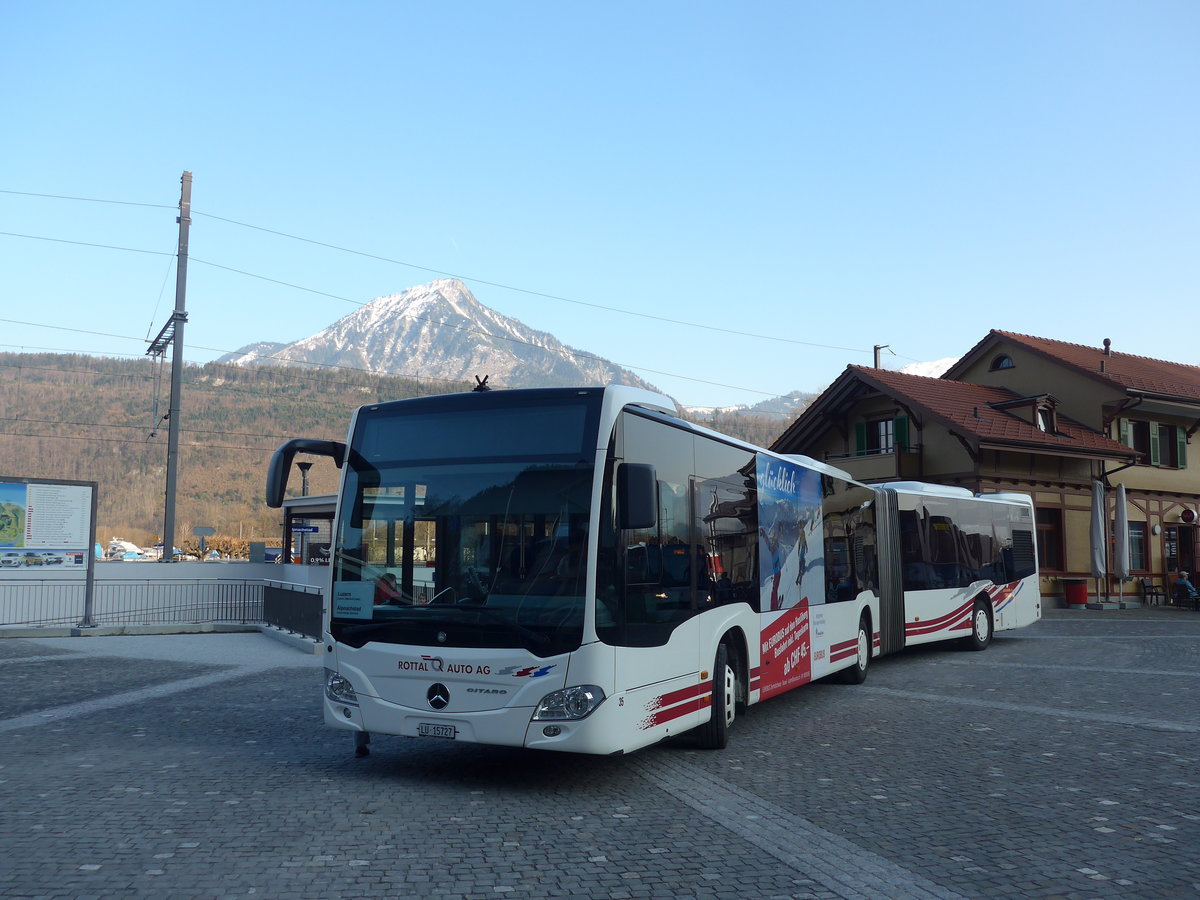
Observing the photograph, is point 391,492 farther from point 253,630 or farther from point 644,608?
point 253,630

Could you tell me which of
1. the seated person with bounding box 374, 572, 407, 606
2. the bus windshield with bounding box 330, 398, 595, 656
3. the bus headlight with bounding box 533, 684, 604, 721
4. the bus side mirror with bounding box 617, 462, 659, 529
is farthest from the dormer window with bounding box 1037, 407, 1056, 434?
the seated person with bounding box 374, 572, 407, 606

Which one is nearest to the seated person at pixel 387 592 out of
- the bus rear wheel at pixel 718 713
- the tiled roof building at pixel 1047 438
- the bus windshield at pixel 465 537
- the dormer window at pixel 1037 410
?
the bus windshield at pixel 465 537

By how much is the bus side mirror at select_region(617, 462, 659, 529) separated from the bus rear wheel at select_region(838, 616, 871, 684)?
7382 mm

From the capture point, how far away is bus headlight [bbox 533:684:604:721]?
703cm

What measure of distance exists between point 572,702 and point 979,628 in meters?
14.1

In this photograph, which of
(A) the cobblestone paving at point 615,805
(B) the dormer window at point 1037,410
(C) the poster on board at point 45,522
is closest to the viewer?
(A) the cobblestone paving at point 615,805

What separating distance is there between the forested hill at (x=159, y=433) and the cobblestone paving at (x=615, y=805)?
79173 millimetres

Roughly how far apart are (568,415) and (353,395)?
138 metres

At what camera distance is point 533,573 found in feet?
23.7

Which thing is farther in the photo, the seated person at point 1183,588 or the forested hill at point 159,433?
the forested hill at point 159,433

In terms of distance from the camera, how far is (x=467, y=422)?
25.2 feet

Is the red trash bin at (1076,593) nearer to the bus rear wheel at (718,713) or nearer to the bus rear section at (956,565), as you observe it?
the bus rear section at (956,565)

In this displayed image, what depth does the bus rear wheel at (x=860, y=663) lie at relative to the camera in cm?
1369

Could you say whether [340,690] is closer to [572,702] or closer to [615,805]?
[572,702]
